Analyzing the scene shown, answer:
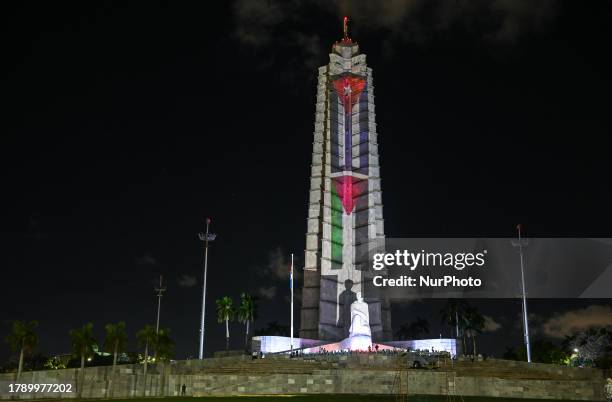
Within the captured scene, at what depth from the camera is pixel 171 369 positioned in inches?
1624

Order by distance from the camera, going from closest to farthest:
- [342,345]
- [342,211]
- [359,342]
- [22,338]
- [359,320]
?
[22,338] → [359,342] → [359,320] → [342,345] → [342,211]

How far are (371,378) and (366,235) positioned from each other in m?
39.1

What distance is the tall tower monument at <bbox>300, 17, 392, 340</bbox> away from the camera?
73.8 metres

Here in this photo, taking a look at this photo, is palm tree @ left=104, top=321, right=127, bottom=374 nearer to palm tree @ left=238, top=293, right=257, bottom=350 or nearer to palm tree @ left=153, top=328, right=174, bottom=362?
palm tree @ left=153, top=328, right=174, bottom=362

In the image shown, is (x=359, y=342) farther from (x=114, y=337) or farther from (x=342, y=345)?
(x=114, y=337)

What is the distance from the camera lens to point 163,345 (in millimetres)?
45031

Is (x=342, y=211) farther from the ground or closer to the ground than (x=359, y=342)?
farther from the ground

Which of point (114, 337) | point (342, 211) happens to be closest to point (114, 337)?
point (114, 337)

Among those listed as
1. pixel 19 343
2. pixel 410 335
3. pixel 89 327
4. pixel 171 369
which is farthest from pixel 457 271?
pixel 410 335

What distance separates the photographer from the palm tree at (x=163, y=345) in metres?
44.7

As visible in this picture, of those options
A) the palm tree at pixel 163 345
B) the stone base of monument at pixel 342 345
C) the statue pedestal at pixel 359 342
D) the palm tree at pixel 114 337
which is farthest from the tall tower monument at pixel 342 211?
the palm tree at pixel 114 337

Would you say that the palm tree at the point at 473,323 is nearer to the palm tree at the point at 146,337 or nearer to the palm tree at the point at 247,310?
the palm tree at the point at 247,310

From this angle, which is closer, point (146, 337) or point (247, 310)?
point (146, 337)

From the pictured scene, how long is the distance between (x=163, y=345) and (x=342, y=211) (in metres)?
36.3
